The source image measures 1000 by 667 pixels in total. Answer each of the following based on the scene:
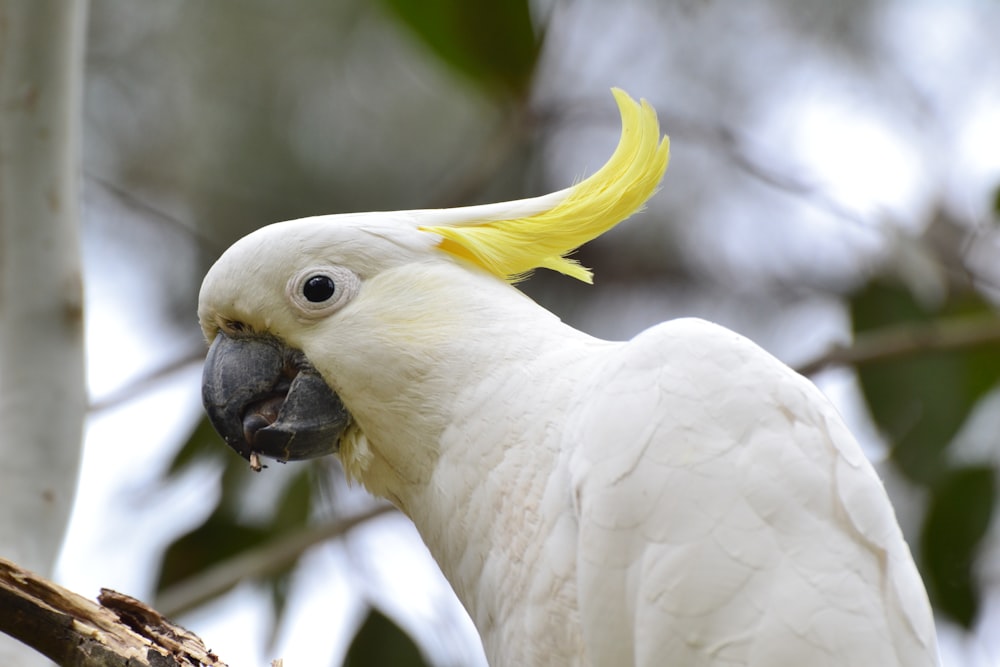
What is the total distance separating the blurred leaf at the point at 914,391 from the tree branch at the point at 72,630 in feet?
8.10

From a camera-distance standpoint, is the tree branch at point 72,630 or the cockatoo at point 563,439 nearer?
the tree branch at point 72,630

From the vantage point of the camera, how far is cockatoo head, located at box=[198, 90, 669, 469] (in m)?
1.89

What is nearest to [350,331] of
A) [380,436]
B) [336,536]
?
[380,436]

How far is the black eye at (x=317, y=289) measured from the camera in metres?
1.92

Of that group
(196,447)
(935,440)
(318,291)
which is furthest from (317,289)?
(935,440)

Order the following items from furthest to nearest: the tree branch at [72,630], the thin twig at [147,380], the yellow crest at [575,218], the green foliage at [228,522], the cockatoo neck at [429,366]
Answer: the green foliage at [228,522] → the thin twig at [147,380] → the yellow crest at [575,218] → the cockatoo neck at [429,366] → the tree branch at [72,630]

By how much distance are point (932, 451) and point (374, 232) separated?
222cm

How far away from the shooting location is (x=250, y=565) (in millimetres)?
3443

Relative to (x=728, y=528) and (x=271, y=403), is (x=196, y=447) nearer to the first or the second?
(x=271, y=403)

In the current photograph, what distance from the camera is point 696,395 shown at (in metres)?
1.68

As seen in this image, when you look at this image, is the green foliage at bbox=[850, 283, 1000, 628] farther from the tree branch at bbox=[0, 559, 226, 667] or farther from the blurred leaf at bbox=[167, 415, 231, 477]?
the tree branch at bbox=[0, 559, 226, 667]

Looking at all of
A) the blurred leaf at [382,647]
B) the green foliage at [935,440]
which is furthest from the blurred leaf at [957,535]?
Answer: the blurred leaf at [382,647]

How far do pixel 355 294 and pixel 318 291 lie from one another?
0.06 m

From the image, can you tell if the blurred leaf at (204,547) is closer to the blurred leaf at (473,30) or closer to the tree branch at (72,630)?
the blurred leaf at (473,30)
